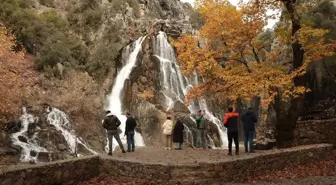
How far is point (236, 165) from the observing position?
34.3 feet

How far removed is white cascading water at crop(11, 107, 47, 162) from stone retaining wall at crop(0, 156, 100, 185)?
8.98 m

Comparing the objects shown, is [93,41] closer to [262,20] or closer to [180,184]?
[262,20]

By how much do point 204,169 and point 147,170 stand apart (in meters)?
1.77

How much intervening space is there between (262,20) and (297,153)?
653 centimetres

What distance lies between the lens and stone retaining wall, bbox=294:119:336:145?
1551cm

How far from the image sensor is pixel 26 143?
1955 cm

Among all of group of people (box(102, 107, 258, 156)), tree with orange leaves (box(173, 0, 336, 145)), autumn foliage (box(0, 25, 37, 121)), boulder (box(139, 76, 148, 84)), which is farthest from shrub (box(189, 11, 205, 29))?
group of people (box(102, 107, 258, 156))

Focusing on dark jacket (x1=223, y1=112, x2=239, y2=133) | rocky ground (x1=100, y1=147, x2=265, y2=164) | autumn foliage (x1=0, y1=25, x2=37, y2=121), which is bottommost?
rocky ground (x1=100, y1=147, x2=265, y2=164)

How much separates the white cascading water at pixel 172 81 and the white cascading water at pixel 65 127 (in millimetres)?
8870

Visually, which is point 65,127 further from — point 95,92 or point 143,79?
point 143,79

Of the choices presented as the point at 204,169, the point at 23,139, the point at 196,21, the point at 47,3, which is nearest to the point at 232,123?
the point at 204,169

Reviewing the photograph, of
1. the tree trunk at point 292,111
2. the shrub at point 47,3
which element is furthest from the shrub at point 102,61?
the tree trunk at point 292,111

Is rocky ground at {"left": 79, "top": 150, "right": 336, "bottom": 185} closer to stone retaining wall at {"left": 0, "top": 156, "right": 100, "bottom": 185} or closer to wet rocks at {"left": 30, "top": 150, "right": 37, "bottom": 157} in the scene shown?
stone retaining wall at {"left": 0, "top": 156, "right": 100, "bottom": 185}

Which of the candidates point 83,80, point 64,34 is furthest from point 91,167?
point 64,34
